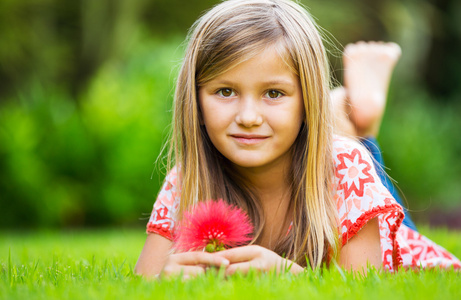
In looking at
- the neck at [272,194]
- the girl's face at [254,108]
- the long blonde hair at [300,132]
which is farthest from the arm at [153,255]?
the girl's face at [254,108]

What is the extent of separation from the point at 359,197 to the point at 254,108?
478 millimetres

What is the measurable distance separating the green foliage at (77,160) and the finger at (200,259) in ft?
14.4

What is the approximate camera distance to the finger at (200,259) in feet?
5.28

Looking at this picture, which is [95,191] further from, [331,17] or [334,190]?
[331,17]

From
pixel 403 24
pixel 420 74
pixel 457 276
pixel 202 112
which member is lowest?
pixel 457 276

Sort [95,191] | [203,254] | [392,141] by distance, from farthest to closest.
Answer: [392,141]
[95,191]
[203,254]

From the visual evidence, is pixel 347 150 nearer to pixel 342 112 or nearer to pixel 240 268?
pixel 240 268

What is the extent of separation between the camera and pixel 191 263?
167 cm

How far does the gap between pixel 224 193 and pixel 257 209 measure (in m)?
0.14

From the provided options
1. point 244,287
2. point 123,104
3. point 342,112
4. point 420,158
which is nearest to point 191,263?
point 244,287

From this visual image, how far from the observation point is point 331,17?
11008 millimetres

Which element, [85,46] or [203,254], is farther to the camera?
[85,46]

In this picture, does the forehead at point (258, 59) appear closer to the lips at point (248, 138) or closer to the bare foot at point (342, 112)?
the lips at point (248, 138)

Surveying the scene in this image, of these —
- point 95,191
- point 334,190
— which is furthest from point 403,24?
point 334,190
